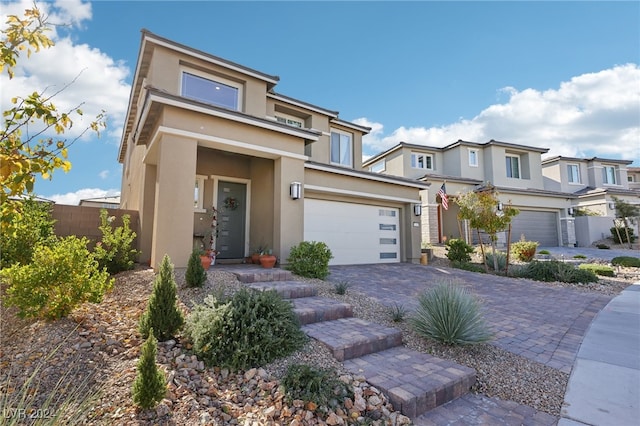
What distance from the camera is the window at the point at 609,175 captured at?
2845 cm

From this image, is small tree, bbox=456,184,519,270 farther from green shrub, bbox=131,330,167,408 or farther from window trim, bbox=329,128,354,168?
green shrub, bbox=131,330,167,408

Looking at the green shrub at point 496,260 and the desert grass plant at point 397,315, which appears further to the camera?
the green shrub at point 496,260

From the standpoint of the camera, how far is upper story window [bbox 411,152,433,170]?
2288 centimetres

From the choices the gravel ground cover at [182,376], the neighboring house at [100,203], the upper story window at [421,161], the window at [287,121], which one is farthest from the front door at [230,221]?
the upper story window at [421,161]

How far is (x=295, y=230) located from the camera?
8938mm

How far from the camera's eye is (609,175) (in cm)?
2873

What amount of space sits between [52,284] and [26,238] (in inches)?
109

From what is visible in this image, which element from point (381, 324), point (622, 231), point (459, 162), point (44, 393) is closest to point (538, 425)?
point (381, 324)

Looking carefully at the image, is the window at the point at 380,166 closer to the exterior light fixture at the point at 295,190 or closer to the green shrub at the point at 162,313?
the exterior light fixture at the point at 295,190

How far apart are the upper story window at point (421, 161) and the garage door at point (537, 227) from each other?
6.97 meters

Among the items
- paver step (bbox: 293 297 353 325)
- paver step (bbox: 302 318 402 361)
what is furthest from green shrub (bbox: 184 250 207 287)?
paver step (bbox: 302 318 402 361)

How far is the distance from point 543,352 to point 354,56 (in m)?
11.6

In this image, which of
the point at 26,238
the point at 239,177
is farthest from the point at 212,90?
the point at 26,238

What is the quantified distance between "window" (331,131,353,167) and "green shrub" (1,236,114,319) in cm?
1179
